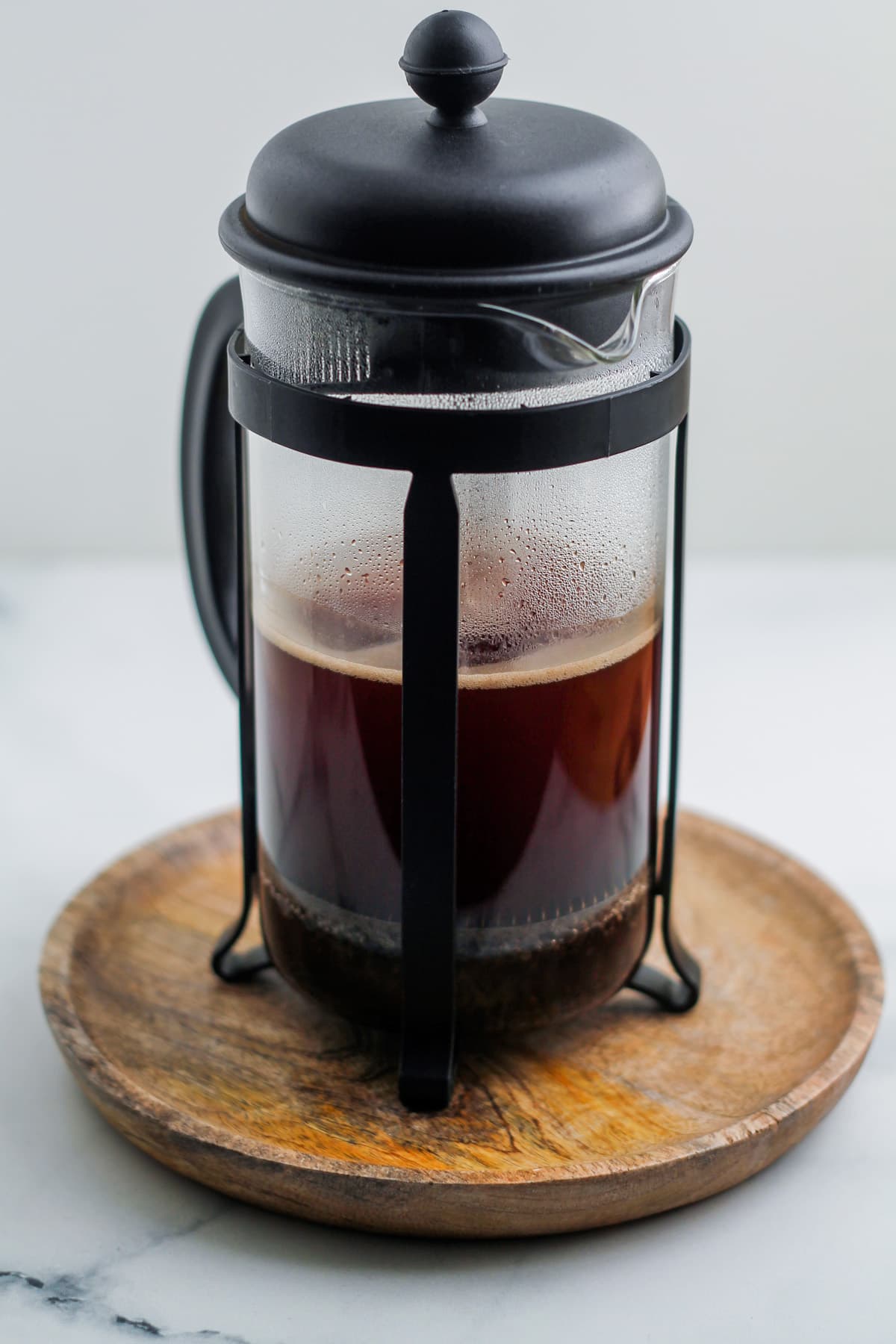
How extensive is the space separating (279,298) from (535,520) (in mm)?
167

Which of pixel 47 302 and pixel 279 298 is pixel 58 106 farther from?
pixel 279 298

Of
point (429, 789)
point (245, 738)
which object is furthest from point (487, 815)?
point (245, 738)

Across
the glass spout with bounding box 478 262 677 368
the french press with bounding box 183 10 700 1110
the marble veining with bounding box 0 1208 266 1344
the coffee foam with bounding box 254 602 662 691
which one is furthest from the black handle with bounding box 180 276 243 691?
the marble veining with bounding box 0 1208 266 1344

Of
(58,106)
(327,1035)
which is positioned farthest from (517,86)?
(327,1035)

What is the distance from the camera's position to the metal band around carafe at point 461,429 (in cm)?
74

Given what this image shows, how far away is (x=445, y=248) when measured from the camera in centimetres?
71

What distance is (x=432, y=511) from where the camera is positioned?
0.75 meters

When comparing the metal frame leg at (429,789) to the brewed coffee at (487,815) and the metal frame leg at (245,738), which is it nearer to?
the brewed coffee at (487,815)

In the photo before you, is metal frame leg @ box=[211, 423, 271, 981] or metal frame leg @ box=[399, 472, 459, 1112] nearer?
metal frame leg @ box=[399, 472, 459, 1112]

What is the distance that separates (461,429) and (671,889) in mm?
358

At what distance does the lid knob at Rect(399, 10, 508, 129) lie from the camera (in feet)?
2.42

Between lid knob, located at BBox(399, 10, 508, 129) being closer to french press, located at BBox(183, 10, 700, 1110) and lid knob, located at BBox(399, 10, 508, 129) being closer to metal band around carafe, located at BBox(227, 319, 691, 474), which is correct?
french press, located at BBox(183, 10, 700, 1110)

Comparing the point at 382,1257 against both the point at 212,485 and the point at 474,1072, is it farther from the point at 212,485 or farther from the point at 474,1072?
the point at 212,485

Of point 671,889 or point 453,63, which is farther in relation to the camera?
point 671,889
